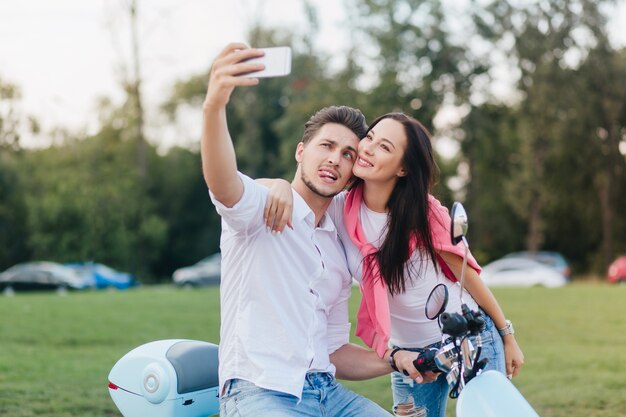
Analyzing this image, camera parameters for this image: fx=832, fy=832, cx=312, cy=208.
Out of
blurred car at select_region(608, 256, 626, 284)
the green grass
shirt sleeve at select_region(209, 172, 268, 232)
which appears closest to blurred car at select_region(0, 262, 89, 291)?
the green grass

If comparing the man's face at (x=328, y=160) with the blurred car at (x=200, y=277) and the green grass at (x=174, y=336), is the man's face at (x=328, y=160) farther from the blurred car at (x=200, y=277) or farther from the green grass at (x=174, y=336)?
the blurred car at (x=200, y=277)

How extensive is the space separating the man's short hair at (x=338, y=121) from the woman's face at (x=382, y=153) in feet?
0.25

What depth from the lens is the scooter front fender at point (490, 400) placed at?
8.23 ft

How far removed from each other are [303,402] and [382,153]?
3.25ft

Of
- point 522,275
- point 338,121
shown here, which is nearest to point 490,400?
point 338,121

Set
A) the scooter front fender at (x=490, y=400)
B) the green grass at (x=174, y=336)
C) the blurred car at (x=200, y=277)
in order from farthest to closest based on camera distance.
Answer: the blurred car at (x=200, y=277), the green grass at (x=174, y=336), the scooter front fender at (x=490, y=400)

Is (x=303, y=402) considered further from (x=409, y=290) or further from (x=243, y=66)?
(x=243, y=66)

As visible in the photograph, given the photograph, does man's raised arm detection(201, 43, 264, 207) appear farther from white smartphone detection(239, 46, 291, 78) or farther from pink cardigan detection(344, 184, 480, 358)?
pink cardigan detection(344, 184, 480, 358)

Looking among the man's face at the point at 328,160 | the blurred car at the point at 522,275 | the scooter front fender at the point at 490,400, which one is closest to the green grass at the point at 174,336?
the man's face at the point at 328,160

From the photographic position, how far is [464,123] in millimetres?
36500

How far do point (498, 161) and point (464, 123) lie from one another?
525 centimetres

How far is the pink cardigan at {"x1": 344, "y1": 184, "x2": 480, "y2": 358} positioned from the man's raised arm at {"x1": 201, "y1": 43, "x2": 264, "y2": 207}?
73 centimetres

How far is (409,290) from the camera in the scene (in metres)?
3.25

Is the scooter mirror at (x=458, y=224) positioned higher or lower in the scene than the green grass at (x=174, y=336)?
higher
